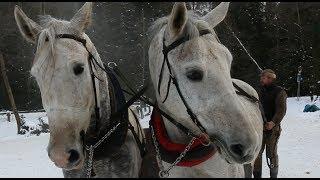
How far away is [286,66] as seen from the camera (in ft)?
79.3

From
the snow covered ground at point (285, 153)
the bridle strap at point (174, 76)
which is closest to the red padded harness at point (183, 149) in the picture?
the bridle strap at point (174, 76)

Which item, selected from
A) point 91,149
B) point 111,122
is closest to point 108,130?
point 111,122

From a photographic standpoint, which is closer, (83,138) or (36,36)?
(83,138)

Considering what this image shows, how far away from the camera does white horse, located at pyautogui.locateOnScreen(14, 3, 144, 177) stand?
97.7 inches

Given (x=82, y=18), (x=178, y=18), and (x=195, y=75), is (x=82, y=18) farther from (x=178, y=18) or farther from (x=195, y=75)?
(x=195, y=75)

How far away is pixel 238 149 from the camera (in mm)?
2230

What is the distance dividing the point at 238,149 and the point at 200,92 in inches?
16.2

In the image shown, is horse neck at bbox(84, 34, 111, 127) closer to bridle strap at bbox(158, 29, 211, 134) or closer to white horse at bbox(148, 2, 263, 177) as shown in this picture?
Answer: white horse at bbox(148, 2, 263, 177)

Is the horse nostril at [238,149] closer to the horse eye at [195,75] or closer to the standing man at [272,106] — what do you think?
the horse eye at [195,75]

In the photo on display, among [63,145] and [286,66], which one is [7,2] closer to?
[286,66]

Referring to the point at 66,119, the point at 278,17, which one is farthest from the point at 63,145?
the point at 278,17

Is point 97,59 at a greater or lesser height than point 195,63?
lesser

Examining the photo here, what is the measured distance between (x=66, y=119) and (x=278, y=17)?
25044 mm

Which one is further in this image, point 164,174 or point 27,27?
point 27,27
